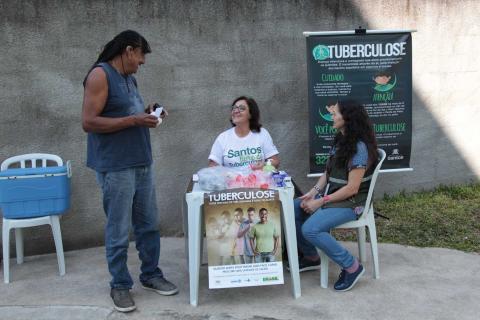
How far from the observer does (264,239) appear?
3492mm

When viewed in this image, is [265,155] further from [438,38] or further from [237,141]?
[438,38]

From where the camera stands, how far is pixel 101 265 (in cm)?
A: 434

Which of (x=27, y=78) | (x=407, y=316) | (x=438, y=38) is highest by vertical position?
(x=438, y=38)

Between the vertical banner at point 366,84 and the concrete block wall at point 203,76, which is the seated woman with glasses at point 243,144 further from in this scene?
the vertical banner at point 366,84

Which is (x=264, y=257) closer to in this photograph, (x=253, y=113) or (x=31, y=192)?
(x=253, y=113)

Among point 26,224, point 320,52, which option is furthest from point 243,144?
point 26,224

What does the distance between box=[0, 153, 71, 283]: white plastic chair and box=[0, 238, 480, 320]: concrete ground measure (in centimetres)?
12

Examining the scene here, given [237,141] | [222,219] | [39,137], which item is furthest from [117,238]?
[39,137]

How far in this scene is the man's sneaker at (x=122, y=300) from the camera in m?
3.45

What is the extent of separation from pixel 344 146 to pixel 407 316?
1175mm

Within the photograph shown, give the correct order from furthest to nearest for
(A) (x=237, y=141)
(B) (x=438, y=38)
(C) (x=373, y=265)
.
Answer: (B) (x=438, y=38) → (A) (x=237, y=141) → (C) (x=373, y=265)

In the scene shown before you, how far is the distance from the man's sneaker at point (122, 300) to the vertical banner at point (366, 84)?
229cm

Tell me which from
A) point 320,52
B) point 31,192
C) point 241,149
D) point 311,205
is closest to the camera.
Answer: point 311,205

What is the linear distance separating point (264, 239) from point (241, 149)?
3.19 feet
